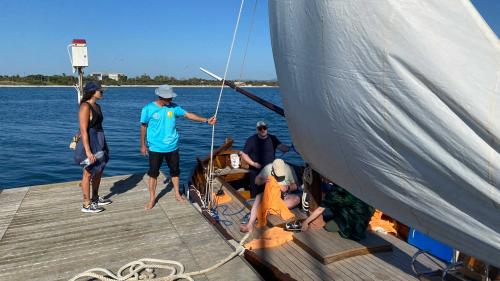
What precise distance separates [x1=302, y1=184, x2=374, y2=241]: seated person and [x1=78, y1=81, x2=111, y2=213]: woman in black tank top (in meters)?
3.32

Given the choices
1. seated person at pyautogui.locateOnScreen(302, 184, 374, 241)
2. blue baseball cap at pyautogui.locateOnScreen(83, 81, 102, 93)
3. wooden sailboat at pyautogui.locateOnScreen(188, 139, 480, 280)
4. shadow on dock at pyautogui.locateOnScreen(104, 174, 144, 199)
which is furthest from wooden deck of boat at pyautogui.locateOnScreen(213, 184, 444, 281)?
blue baseball cap at pyautogui.locateOnScreen(83, 81, 102, 93)

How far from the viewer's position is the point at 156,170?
5.70m

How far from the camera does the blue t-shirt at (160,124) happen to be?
550 centimetres

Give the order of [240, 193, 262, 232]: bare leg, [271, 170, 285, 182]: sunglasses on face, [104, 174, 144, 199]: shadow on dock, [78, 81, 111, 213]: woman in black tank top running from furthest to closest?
[104, 174, 144, 199]: shadow on dock < [271, 170, 285, 182]: sunglasses on face < [240, 193, 262, 232]: bare leg < [78, 81, 111, 213]: woman in black tank top

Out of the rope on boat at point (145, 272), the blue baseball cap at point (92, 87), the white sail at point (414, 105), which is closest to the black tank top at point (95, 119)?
the blue baseball cap at point (92, 87)

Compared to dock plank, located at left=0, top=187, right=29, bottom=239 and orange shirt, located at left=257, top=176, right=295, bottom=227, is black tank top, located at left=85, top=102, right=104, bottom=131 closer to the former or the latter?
dock plank, located at left=0, top=187, right=29, bottom=239

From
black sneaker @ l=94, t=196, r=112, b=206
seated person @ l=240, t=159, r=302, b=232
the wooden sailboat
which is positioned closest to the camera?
the wooden sailboat

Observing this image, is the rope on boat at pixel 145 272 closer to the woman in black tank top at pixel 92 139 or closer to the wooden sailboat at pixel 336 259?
the wooden sailboat at pixel 336 259

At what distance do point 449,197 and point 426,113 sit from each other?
384 mm

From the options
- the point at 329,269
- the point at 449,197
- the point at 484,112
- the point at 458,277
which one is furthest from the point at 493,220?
the point at 329,269

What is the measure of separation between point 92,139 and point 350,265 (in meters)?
3.85

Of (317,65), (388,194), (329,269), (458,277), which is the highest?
(317,65)

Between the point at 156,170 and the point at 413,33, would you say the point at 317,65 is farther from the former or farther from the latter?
the point at 156,170

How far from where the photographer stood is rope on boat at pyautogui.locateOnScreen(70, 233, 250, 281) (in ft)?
12.2
